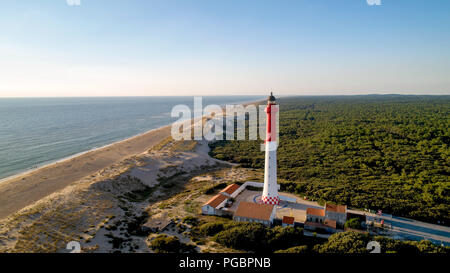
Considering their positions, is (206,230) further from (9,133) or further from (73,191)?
(9,133)

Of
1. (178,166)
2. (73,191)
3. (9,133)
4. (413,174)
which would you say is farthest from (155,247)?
(9,133)

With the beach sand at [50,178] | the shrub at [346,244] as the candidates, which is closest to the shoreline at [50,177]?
the beach sand at [50,178]

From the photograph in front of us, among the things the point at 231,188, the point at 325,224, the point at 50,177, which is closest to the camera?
the point at 325,224

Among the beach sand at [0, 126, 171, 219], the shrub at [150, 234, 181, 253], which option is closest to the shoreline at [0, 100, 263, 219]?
the beach sand at [0, 126, 171, 219]

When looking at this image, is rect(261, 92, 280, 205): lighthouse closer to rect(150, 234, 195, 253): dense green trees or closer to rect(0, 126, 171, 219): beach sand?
rect(150, 234, 195, 253): dense green trees

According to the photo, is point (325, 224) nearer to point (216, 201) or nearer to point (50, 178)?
point (216, 201)

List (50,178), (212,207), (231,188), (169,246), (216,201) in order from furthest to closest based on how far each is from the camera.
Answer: (50,178) < (231,188) < (216,201) < (212,207) < (169,246)

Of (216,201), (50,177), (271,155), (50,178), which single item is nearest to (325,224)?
(271,155)
